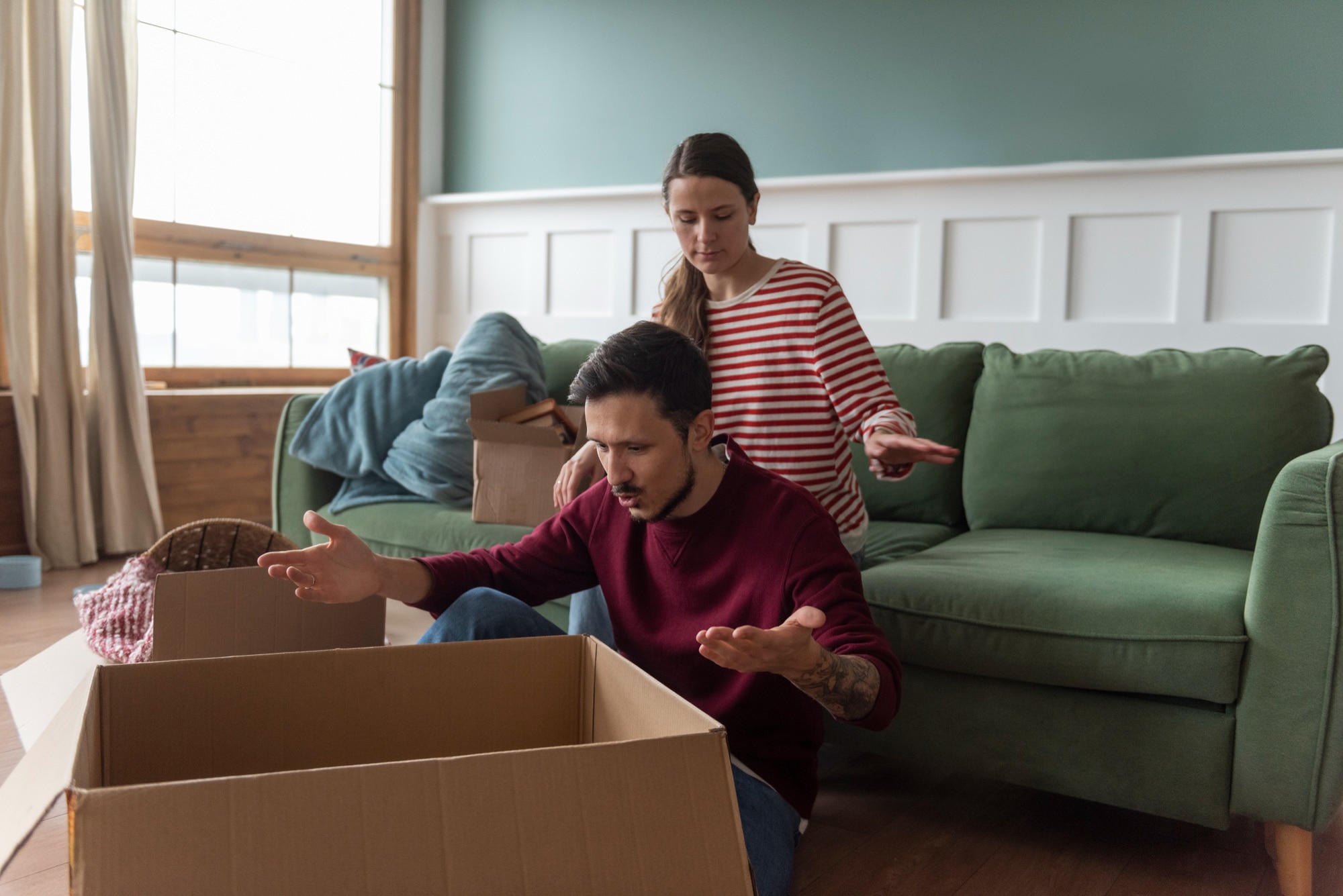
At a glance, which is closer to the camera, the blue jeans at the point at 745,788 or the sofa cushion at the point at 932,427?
the blue jeans at the point at 745,788

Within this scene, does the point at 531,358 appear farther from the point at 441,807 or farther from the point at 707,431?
the point at 441,807

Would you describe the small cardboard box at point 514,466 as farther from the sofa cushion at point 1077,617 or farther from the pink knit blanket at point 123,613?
the sofa cushion at point 1077,617

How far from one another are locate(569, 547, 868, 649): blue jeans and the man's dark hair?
39 cm

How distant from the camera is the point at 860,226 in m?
3.82

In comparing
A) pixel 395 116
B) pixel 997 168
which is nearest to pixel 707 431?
pixel 997 168

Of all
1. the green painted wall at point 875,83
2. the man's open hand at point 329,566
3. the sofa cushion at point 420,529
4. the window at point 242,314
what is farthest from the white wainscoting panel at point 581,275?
the man's open hand at point 329,566

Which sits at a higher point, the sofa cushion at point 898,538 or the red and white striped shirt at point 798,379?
the red and white striped shirt at point 798,379

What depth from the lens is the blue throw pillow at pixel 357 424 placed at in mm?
2730

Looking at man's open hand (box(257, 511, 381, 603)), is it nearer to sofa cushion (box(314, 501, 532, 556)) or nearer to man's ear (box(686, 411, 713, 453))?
man's ear (box(686, 411, 713, 453))

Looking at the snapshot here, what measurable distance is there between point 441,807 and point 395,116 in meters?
4.56

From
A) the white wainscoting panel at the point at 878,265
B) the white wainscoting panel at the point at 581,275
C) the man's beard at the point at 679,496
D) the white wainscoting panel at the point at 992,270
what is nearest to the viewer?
the man's beard at the point at 679,496

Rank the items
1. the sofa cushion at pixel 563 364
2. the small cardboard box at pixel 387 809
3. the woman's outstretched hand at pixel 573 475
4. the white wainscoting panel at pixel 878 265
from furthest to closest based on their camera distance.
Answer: the white wainscoting panel at pixel 878 265
the sofa cushion at pixel 563 364
the woman's outstretched hand at pixel 573 475
the small cardboard box at pixel 387 809

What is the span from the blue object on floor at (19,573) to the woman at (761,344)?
2.17 m

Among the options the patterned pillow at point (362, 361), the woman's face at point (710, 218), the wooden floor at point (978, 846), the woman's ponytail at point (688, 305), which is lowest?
the wooden floor at point (978, 846)
